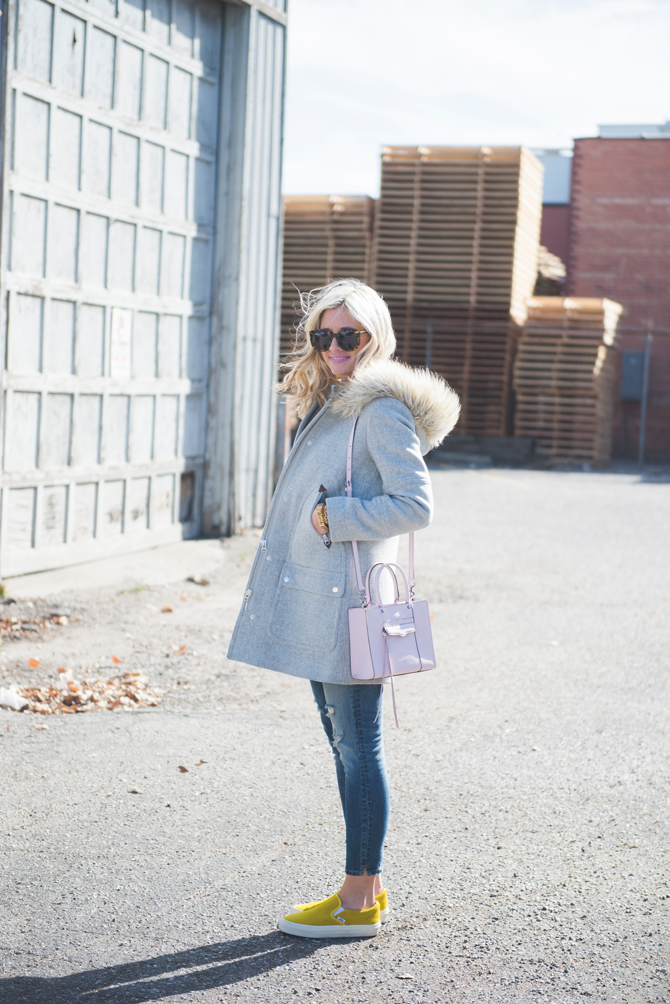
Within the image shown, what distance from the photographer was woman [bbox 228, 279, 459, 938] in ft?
10.0

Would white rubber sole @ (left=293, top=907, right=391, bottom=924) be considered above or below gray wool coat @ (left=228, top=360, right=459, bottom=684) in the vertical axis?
below

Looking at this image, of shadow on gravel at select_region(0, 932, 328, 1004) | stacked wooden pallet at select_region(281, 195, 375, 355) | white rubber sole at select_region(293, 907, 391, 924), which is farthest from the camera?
stacked wooden pallet at select_region(281, 195, 375, 355)

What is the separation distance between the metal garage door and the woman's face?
15.3ft

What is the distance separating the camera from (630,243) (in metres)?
23.4

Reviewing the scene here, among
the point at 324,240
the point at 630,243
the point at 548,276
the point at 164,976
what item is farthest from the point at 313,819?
the point at 630,243

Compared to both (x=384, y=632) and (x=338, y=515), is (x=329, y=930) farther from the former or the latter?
(x=338, y=515)

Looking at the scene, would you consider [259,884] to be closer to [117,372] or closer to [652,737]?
[652,737]

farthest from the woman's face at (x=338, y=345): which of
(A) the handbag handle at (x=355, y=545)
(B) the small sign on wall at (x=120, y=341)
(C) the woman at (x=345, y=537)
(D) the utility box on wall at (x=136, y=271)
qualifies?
(B) the small sign on wall at (x=120, y=341)

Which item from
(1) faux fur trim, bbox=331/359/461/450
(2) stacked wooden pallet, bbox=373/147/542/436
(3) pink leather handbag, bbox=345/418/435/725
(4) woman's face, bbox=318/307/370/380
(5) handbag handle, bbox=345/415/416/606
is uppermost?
(2) stacked wooden pallet, bbox=373/147/542/436

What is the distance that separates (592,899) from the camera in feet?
11.4

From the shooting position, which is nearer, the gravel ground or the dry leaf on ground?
the gravel ground

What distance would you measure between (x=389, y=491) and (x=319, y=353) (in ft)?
1.70

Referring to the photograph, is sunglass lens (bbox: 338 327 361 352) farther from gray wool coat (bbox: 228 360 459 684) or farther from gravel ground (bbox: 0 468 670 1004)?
gravel ground (bbox: 0 468 670 1004)

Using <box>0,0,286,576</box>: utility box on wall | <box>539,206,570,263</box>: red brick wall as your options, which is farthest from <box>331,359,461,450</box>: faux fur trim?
<box>539,206,570,263</box>: red brick wall
